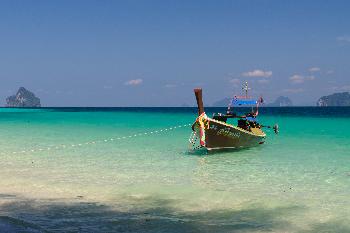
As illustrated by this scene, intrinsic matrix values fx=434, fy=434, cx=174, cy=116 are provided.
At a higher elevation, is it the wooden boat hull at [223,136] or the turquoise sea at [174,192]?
the wooden boat hull at [223,136]

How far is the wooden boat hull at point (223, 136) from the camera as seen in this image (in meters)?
20.8

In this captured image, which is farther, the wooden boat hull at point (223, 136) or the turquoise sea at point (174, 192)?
the wooden boat hull at point (223, 136)

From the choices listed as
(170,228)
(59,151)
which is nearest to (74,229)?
(170,228)

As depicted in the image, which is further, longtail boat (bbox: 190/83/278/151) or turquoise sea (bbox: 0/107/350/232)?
longtail boat (bbox: 190/83/278/151)

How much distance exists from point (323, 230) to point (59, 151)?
16.8 meters

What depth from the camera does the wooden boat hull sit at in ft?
68.1

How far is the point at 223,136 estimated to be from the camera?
21.4m

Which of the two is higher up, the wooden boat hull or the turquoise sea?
the wooden boat hull

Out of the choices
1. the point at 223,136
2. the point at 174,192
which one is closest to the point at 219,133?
the point at 223,136

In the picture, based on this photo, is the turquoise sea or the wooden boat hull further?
the wooden boat hull

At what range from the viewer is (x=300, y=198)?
11547 mm

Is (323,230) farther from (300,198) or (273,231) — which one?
(300,198)

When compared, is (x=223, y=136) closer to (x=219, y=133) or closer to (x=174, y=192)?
(x=219, y=133)

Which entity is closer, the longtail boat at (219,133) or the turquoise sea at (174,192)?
the turquoise sea at (174,192)
